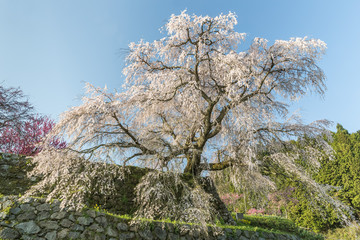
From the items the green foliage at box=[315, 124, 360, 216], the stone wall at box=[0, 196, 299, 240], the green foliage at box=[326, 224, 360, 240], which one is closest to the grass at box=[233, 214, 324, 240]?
the green foliage at box=[326, 224, 360, 240]

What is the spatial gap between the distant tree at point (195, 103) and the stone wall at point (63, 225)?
0.72 m

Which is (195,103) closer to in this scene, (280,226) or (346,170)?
(280,226)

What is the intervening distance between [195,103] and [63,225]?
4463 millimetres

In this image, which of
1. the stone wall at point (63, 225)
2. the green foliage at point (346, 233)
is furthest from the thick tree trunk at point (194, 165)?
the green foliage at point (346, 233)

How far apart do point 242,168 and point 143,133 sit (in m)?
3.84

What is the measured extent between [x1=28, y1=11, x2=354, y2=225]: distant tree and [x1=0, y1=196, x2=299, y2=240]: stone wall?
2.37 ft

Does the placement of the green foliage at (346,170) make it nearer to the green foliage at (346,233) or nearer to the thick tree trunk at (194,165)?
the green foliage at (346,233)

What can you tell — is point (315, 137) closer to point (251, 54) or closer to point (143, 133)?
point (251, 54)

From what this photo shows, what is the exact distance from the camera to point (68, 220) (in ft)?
17.1

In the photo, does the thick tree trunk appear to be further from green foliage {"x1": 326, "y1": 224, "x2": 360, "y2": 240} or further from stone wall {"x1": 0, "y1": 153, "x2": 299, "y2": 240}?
green foliage {"x1": 326, "y1": 224, "x2": 360, "y2": 240}

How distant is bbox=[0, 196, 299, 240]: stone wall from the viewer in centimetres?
485

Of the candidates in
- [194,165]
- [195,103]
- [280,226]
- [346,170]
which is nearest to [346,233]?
[346,170]

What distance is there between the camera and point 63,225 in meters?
5.12

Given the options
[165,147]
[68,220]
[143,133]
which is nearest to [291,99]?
[165,147]
